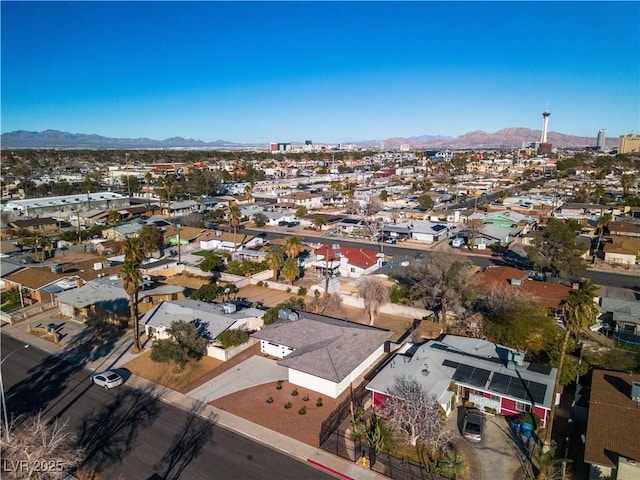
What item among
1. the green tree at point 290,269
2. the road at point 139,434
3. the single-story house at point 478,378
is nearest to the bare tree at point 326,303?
the green tree at point 290,269

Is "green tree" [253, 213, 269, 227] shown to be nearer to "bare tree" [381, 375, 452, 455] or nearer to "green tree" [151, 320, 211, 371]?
"green tree" [151, 320, 211, 371]

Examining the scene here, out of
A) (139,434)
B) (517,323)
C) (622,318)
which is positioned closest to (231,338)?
(139,434)

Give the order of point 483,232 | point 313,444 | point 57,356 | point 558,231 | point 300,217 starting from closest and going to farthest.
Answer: point 313,444 → point 57,356 → point 558,231 → point 483,232 → point 300,217

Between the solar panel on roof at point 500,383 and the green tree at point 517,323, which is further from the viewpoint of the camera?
the green tree at point 517,323

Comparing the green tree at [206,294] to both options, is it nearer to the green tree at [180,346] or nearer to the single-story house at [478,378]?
the green tree at [180,346]

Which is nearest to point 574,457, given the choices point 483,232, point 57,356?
point 57,356

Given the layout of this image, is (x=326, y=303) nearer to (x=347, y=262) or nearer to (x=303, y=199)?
(x=347, y=262)

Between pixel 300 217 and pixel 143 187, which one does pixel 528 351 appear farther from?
pixel 143 187

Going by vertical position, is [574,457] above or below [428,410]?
below
